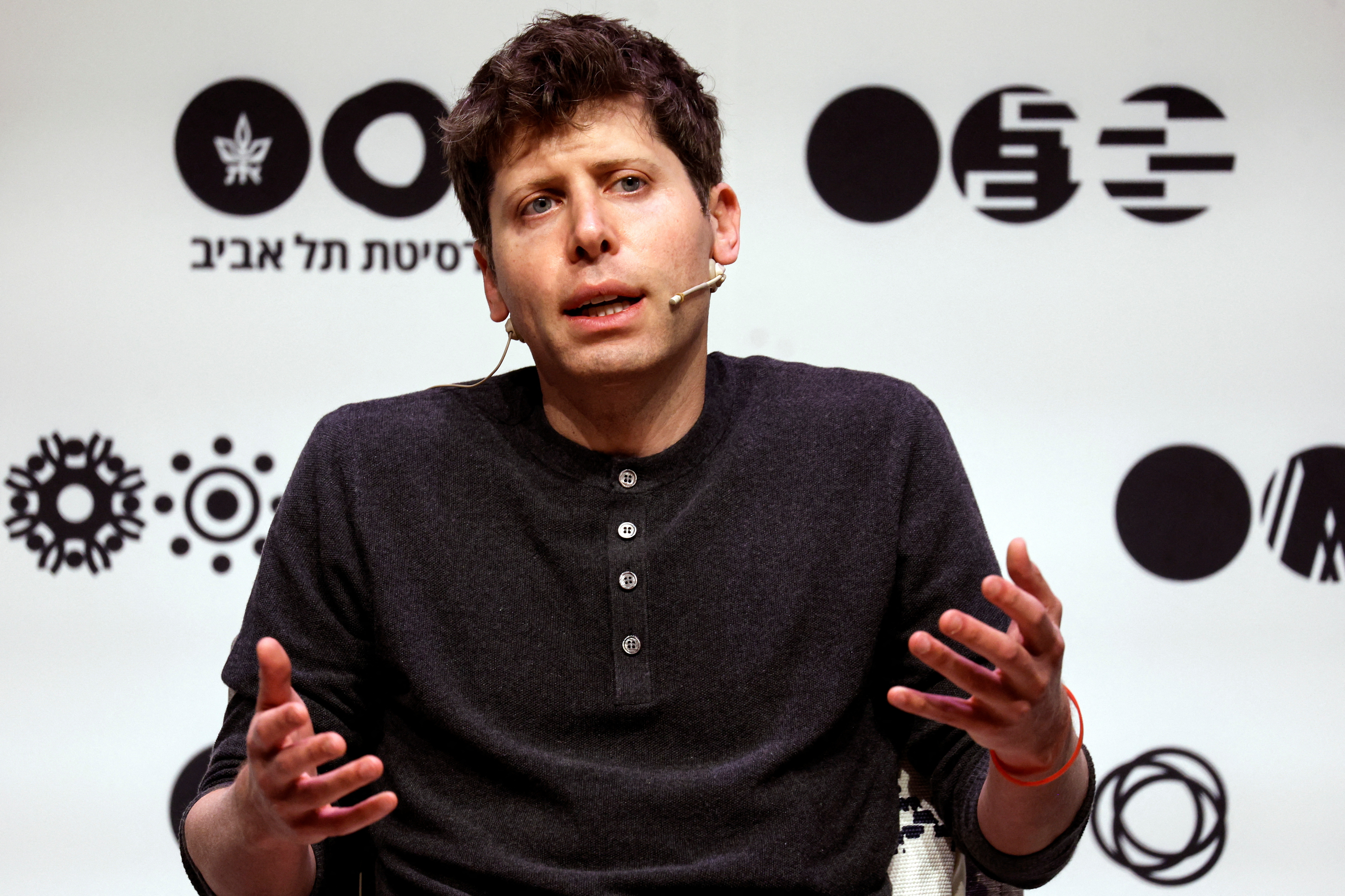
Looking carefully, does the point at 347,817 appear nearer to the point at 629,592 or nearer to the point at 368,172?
the point at 629,592

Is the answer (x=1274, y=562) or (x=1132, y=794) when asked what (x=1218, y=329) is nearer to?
(x=1274, y=562)

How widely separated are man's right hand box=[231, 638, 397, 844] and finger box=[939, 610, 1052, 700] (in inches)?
18.1

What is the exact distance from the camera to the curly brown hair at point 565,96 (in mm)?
1372

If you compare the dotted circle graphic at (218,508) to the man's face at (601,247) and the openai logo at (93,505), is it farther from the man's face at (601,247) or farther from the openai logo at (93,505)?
the man's face at (601,247)

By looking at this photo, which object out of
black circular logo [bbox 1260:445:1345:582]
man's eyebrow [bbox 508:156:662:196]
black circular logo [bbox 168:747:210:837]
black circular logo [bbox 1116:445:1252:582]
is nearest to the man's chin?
man's eyebrow [bbox 508:156:662:196]

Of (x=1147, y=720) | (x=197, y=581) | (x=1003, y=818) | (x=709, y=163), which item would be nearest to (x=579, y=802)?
(x=1003, y=818)

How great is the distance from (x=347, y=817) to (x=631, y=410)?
599 millimetres

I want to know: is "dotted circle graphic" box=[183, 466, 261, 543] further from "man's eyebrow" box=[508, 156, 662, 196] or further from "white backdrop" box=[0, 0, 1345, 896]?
"man's eyebrow" box=[508, 156, 662, 196]

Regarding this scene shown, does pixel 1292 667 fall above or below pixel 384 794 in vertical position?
below

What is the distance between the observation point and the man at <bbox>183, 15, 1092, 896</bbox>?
4.05 feet

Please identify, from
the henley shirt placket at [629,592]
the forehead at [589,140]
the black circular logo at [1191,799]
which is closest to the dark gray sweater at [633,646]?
the henley shirt placket at [629,592]

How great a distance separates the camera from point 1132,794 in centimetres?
227

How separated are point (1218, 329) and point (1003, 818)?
145 centimetres

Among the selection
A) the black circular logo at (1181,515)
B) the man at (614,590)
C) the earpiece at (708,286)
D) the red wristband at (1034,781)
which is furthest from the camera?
the black circular logo at (1181,515)
